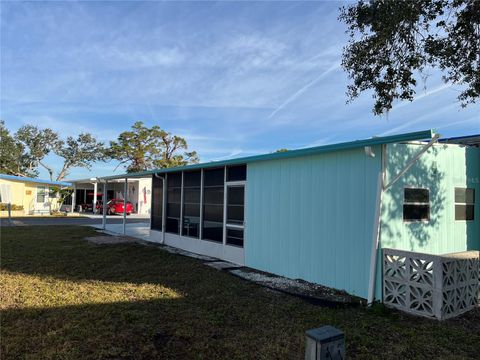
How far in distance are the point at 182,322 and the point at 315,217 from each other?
3.32 metres

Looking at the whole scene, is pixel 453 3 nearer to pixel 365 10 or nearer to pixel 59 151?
pixel 365 10

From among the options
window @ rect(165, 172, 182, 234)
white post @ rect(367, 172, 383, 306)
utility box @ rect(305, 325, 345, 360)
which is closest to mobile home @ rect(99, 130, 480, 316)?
white post @ rect(367, 172, 383, 306)

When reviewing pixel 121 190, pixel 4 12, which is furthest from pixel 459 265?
pixel 121 190

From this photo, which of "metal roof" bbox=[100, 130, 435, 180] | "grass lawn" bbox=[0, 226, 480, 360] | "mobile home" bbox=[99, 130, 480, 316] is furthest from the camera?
"mobile home" bbox=[99, 130, 480, 316]

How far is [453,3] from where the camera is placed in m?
6.66

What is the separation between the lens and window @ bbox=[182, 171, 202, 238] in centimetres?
1085

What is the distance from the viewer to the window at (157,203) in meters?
13.1

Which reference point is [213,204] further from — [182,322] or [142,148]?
[142,148]

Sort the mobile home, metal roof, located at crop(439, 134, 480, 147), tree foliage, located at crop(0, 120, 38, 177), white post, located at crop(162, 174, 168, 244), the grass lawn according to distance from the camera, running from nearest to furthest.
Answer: the grass lawn
the mobile home
metal roof, located at crop(439, 134, 480, 147)
white post, located at crop(162, 174, 168, 244)
tree foliage, located at crop(0, 120, 38, 177)

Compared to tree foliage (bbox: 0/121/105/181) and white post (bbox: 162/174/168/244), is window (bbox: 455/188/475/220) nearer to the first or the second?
white post (bbox: 162/174/168/244)

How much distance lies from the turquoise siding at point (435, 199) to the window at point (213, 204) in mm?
4865

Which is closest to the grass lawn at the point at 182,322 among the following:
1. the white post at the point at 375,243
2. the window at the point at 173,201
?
the white post at the point at 375,243

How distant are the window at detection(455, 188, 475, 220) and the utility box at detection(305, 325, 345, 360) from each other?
6.29m

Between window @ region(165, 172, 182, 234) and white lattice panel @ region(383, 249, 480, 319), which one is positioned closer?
white lattice panel @ region(383, 249, 480, 319)
